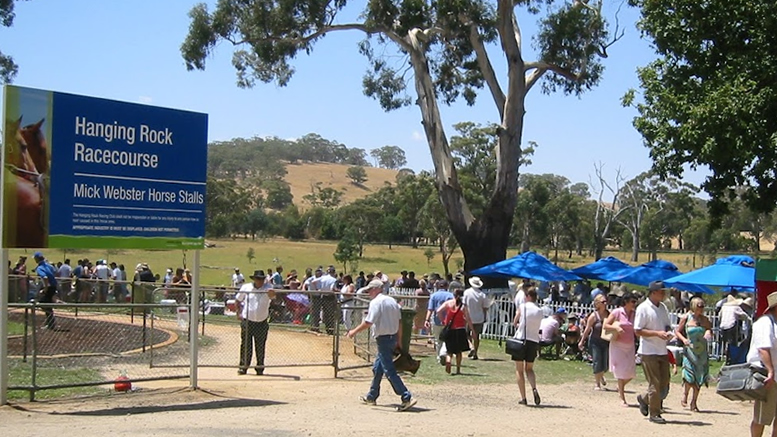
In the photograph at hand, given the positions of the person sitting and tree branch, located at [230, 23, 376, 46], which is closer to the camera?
the person sitting

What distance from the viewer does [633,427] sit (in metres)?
10.8

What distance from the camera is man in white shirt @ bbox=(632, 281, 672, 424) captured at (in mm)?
10961

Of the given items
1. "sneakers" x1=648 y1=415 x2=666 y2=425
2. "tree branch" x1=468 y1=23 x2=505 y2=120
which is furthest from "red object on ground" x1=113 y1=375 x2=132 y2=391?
"tree branch" x1=468 y1=23 x2=505 y2=120

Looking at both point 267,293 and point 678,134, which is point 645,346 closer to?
point 267,293

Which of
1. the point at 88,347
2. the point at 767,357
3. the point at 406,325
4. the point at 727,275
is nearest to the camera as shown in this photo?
the point at 767,357

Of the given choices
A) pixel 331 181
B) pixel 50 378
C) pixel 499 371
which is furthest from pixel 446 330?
pixel 331 181

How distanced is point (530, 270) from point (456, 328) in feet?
29.1

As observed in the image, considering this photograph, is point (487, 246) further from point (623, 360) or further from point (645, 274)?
point (623, 360)

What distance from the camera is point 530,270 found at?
78.5 feet

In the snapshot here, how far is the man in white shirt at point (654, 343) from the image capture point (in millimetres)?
10961

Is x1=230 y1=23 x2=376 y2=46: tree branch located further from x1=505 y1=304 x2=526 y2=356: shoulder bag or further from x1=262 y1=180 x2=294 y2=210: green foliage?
x1=262 y1=180 x2=294 y2=210: green foliage

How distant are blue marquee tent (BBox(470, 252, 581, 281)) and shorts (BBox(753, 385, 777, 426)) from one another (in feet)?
47.2

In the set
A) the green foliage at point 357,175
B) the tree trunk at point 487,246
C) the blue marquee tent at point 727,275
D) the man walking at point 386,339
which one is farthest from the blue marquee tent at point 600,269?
the green foliage at point 357,175

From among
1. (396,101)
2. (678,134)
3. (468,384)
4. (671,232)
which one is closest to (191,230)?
(468,384)
